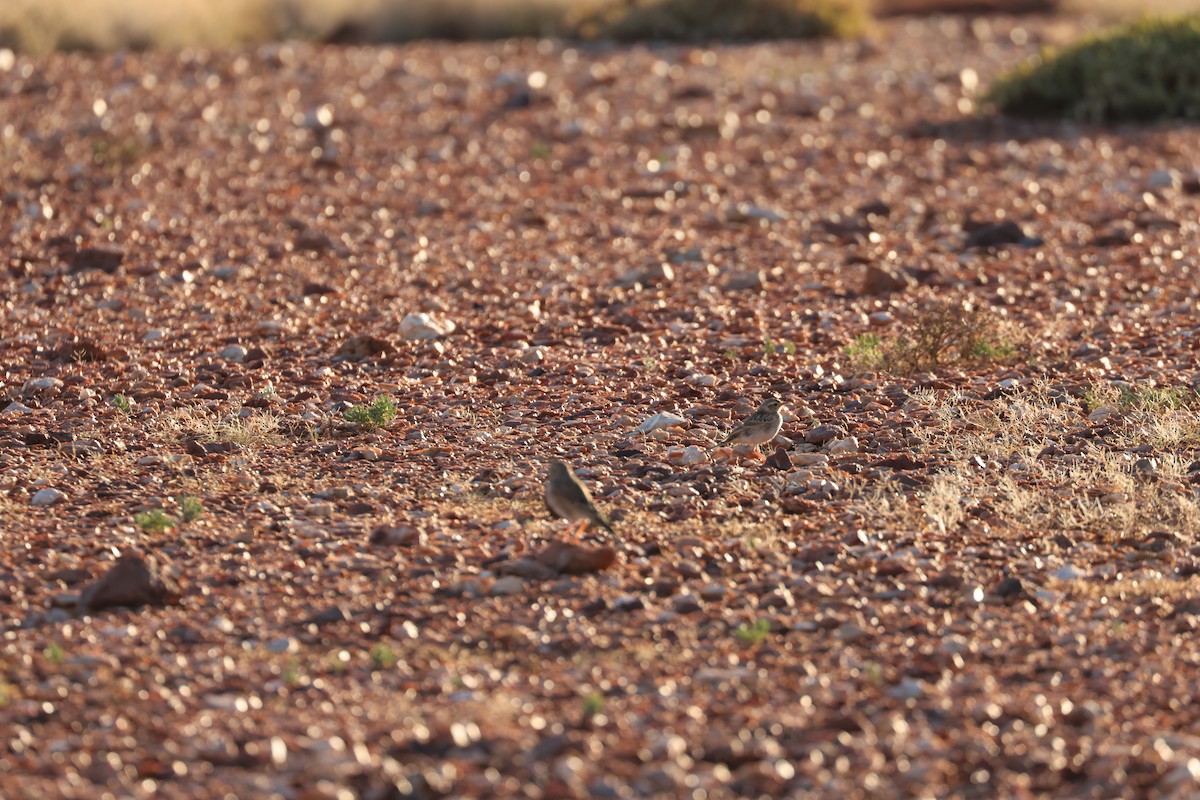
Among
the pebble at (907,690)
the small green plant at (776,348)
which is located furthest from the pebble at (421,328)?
the pebble at (907,690)

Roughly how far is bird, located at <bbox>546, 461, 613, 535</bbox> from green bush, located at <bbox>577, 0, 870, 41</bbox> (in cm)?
1389

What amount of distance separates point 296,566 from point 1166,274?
6118 millimetres

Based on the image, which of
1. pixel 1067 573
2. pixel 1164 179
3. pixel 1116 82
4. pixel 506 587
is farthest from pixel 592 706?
pixel 1116 82

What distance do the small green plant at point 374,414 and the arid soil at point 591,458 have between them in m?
0.07

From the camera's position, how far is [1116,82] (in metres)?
14.3

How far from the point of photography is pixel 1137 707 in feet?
15.4

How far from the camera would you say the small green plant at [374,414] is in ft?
23.5

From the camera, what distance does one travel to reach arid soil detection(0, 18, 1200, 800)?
4.48 meters

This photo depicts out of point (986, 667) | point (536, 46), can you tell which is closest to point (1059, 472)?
point (986, 667)

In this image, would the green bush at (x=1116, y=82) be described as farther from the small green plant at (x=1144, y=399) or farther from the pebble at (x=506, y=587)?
the pebble at (x=506, y=587)

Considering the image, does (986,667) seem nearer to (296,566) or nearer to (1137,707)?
(1137,707)

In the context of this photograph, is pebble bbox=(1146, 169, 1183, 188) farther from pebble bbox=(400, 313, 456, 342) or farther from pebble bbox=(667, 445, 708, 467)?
pebble bbox=(667, 445, 708, 467)

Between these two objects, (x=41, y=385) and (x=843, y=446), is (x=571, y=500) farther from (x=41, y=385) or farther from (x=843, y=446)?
(x=41, y=385)

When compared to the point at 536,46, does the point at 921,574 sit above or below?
below
